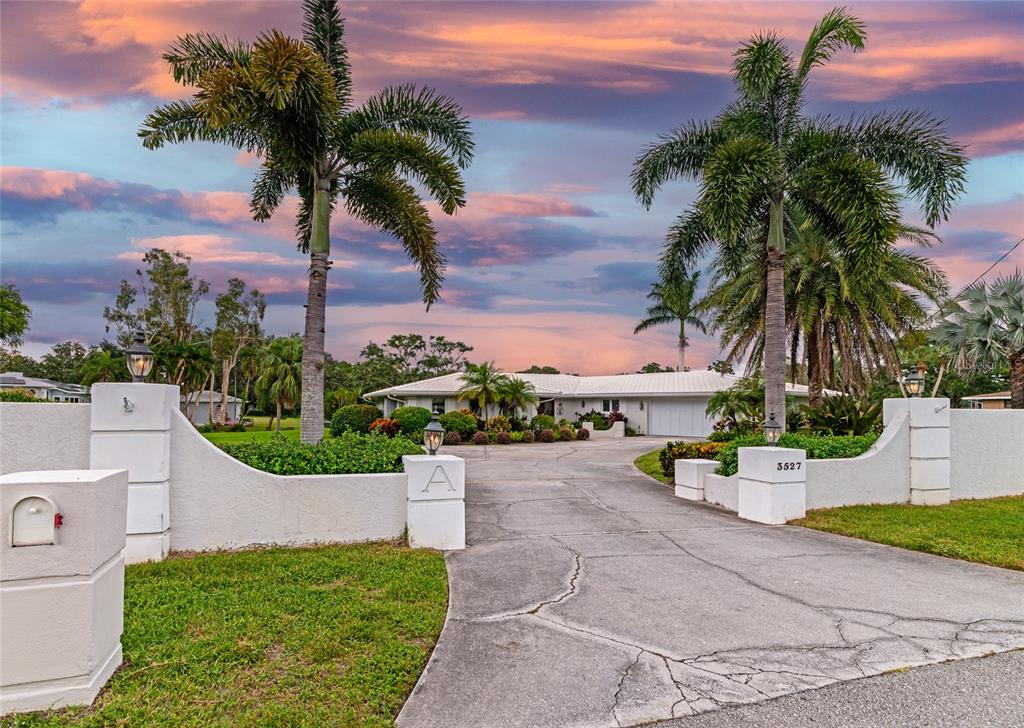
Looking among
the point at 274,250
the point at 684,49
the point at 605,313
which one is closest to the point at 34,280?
the point at 274,250

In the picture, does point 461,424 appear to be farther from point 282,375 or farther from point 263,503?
point 263,503

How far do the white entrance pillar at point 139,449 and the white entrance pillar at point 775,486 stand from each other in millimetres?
8402

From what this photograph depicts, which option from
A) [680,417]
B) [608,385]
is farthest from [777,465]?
[608,385]

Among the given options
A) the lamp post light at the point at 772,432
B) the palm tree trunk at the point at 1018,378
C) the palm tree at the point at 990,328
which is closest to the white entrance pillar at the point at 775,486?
the lamp post light at the point at 772,432

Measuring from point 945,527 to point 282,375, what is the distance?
3508 centimetres

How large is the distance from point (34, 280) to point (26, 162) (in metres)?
22.2

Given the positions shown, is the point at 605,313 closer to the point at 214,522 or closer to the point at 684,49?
the point at 684,49

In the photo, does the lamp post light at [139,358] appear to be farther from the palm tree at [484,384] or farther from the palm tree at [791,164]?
the palm tree at [484,384]

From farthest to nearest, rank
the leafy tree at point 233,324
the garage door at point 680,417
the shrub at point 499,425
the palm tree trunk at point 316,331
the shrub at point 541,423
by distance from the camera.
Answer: the leafy tree at point 233,324 → the garage door at point 680,417 → the shrub at point 541,423 → the shrub at point 499,425 → the palm tree trunk at point 316,331

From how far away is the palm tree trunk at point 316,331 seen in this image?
1018 centimetres

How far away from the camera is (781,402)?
12.7m


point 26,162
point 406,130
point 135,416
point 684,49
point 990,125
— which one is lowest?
point 135,416

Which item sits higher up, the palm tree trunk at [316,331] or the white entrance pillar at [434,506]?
the palm tree trunk at [316,331]

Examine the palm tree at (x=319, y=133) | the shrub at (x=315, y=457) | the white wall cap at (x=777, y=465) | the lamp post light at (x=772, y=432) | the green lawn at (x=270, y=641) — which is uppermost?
the palm tree at (x=319, y=133)
